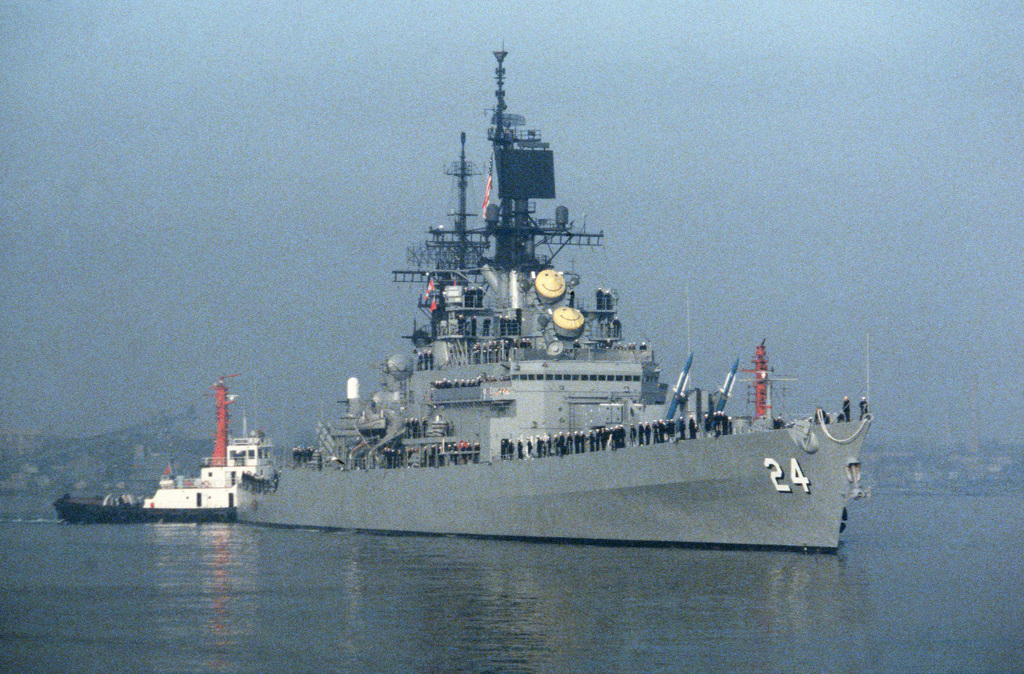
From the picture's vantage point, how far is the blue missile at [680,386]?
43.0 metres

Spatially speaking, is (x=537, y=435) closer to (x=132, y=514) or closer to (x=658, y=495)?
(x=658, y=495)

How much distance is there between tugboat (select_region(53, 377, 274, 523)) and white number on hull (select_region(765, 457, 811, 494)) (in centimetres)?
3133

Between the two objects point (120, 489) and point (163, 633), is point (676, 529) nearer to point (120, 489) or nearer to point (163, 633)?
point (163, 633)

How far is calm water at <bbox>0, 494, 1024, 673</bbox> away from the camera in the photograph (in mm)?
25297

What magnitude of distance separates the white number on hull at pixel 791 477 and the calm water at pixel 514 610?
169 centimetres

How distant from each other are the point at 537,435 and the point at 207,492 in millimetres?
25555

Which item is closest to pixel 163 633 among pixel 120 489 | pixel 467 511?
pixel 467 511

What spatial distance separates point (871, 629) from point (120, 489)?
10007 cm

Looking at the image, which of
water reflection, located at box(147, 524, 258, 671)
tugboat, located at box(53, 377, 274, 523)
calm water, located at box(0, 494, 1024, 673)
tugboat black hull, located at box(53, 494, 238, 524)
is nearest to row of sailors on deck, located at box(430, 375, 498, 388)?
calm water, located at box(0, 494, 1024, 673)

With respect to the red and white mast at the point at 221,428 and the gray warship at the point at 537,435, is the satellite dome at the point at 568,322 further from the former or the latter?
the red and white mast at the point at 221,428

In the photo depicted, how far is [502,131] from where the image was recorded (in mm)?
51531

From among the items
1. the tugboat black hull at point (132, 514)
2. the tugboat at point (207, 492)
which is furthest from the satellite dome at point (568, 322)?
the tugboat black hull at point (132, 514)

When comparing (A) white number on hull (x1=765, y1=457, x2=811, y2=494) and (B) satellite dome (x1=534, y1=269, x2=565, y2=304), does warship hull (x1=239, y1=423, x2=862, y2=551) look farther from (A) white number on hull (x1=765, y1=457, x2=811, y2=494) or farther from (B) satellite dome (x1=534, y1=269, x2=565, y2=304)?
(B) satellite dome (x1=534, y1=269, x2=565, y2=304)

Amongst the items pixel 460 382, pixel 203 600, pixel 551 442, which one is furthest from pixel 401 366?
pixel 203 600
